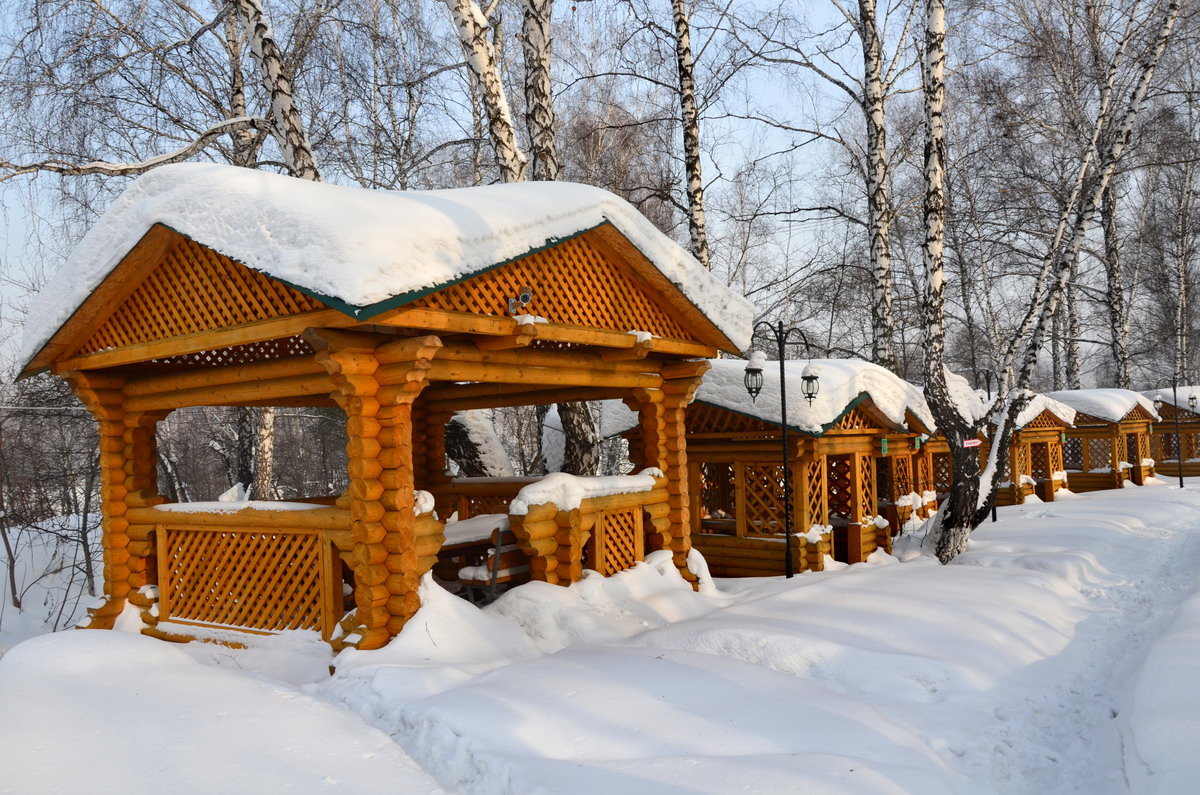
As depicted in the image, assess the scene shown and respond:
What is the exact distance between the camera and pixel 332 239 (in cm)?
534

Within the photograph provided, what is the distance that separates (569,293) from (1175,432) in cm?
2862

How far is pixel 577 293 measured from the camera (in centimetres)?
735

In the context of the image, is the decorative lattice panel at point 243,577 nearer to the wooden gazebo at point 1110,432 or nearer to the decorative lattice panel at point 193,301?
the decorative lattice panel at point 193,301

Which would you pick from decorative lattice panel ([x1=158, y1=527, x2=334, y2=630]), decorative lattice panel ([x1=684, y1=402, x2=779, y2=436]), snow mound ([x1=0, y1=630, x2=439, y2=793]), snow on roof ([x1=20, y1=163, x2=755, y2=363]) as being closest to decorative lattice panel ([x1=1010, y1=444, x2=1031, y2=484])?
decorative lattice panel ([x1=684, y1=402, x2=779, y2=436])

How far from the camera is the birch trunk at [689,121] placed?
1197cm

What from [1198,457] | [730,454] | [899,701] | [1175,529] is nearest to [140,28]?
[730,454]

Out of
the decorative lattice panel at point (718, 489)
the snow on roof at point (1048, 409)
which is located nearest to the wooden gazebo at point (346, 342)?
the decorative lattice panel at point (718, 489)

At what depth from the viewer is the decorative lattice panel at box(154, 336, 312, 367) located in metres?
7.34

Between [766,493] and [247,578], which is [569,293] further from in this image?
[766,493]

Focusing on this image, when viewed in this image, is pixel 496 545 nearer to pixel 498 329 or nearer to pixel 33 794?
pixel 498 329

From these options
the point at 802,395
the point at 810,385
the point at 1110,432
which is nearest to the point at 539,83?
the point at 810,385

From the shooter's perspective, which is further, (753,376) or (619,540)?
(753,376)

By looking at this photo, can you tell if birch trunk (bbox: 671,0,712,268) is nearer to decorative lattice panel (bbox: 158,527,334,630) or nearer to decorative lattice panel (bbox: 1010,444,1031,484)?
decorative lattice panel (bbox: 158,527,334,630)

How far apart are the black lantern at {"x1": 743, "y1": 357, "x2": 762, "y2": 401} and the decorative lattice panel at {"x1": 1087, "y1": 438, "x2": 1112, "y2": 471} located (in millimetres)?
18429
